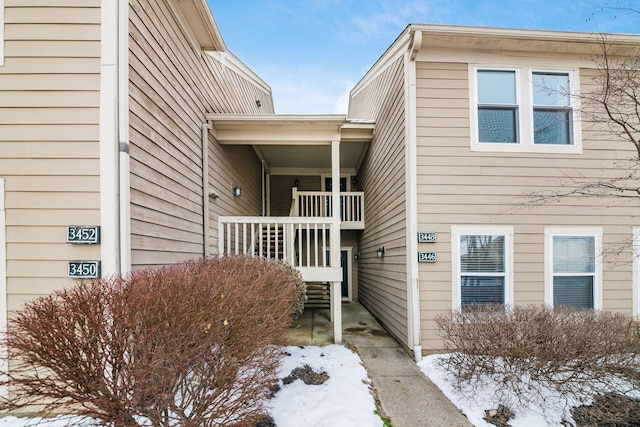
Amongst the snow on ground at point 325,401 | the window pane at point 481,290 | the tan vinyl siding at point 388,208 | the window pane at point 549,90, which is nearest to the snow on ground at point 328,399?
the snow on ground at point 325,401

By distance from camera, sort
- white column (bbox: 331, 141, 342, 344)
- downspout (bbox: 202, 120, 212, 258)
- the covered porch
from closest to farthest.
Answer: downspout (bbox: 202, 120, 212, 258)
white column (bbox: 331, 141, 342, 344)
the covered porch

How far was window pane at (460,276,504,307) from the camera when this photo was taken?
15.6ft

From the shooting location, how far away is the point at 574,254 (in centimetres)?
483

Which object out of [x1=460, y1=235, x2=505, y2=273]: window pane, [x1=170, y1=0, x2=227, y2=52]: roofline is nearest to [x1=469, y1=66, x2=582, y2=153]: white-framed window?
[x1=460, y1=235, x2=505, y2=273]: window pane

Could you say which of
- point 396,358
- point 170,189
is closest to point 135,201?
point 170,189

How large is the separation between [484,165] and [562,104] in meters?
1.76

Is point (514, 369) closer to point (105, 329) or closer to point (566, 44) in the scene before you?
point (105, 329)

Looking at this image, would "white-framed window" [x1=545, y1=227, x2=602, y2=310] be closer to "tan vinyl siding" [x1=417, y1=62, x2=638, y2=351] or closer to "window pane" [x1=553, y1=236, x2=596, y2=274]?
"window pane" [x1=553, y1=236, x2=596, y2=274]

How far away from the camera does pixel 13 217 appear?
301 centimetres

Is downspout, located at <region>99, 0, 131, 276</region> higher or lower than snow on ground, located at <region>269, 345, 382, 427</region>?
higher

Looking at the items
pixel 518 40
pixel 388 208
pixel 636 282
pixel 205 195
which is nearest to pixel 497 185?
pixel 388 208

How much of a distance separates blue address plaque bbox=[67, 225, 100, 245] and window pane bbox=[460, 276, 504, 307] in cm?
504

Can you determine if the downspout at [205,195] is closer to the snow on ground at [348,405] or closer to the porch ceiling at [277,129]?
the porch ceiling at [277,129]

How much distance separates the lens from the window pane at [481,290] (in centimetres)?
474
